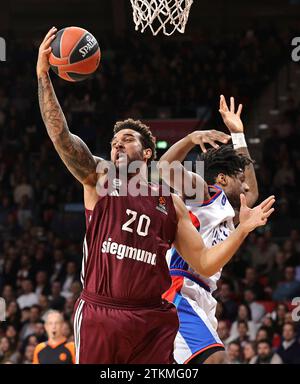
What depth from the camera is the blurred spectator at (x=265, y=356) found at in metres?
9.46

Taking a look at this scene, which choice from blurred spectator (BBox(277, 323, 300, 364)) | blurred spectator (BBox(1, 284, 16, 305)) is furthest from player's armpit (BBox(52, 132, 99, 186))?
blurred spectator (BBox(1, 284, 16, 305))

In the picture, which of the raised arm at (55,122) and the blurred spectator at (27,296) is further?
the blurred spectator at (27,296)

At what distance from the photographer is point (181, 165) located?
217 inches

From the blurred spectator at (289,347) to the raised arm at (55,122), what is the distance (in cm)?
573

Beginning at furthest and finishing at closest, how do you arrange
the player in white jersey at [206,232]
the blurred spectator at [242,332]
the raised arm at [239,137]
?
1. the blurred spectator at [242,332]
2. the raised arm at [239,137]
3. the player in white jersey at [206,232]

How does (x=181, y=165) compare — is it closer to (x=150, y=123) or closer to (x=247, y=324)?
(x=247, y=324)

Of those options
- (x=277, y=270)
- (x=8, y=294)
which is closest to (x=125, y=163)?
(x=277, y=270)

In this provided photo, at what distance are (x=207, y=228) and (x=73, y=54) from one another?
5.06ft

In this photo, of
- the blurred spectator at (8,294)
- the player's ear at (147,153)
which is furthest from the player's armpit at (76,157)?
the blurred spectator at (8,294)

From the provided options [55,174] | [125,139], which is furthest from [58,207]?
[125,139]

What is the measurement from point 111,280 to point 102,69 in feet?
42.7

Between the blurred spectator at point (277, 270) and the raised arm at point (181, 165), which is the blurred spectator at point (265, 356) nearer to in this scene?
the blurred spectator at point (277, 270)

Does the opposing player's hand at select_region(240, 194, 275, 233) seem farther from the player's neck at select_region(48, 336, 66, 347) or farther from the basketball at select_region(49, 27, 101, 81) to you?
the player's neck at select_region(48, 336, 66, 347)

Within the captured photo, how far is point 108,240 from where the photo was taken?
177 inches
